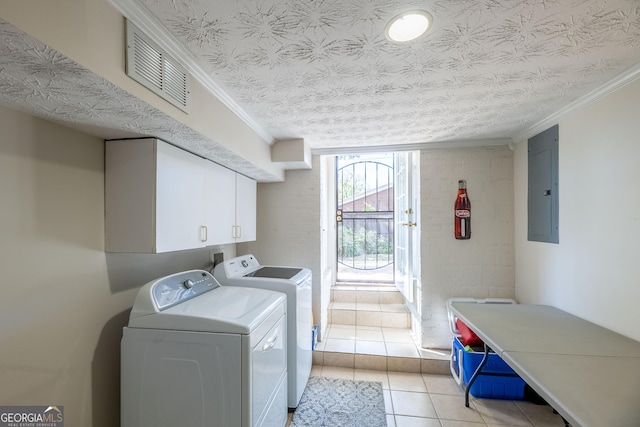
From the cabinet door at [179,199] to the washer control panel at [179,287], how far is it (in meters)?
0.22

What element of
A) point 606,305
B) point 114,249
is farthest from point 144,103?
point 606,305

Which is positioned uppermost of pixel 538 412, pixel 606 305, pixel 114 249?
pixel 114 249

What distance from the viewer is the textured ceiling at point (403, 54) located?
102 centimetres

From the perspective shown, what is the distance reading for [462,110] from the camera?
197 cm

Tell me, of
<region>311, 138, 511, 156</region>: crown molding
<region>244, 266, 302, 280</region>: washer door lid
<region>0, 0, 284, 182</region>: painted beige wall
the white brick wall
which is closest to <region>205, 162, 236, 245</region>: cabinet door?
<region>244, 266, 302, 280</region>: washer door lid

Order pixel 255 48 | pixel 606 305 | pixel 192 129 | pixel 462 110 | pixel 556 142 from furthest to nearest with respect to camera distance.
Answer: pixel 556 142
pixel 462 110
pixel 606 305
pixel 192 129
pixel 255 48

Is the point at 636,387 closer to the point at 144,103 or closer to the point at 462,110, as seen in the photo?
the point at 462,110

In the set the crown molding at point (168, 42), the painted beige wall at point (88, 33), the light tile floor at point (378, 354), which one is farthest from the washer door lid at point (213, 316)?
the light tile floor at point (378, 354)

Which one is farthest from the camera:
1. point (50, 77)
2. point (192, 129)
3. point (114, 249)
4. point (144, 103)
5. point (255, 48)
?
point (114, 249)

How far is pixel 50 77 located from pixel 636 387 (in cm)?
249

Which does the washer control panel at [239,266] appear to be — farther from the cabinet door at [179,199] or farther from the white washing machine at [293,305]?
the cabinet door at [179,199]

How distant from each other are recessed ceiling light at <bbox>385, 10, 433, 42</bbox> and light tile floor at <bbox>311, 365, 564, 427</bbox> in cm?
243

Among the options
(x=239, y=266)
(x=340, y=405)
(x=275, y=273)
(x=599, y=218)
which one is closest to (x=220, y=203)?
(x=239, y=266)

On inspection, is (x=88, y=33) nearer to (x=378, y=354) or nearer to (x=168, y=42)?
(x=168, y=42)
